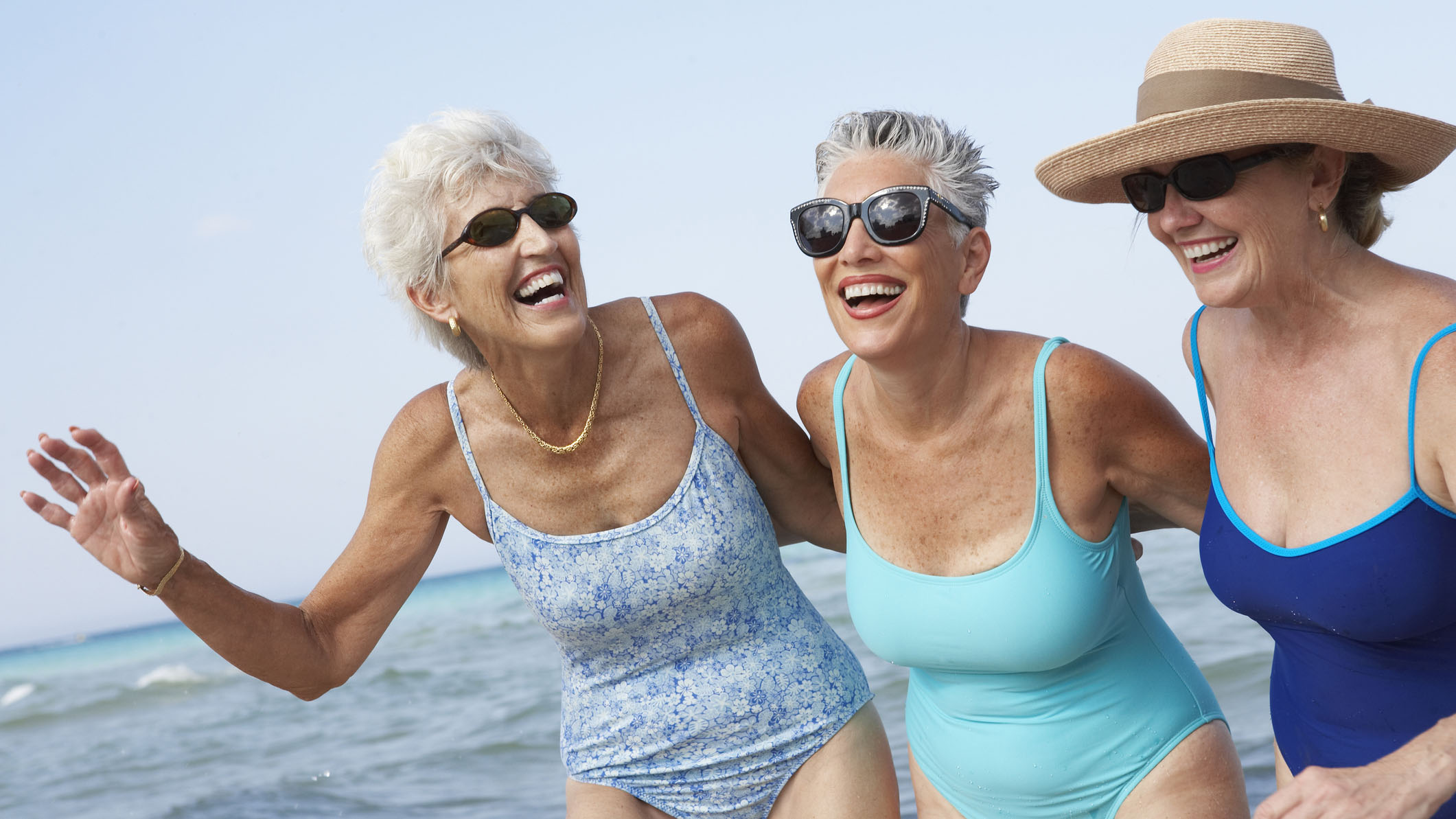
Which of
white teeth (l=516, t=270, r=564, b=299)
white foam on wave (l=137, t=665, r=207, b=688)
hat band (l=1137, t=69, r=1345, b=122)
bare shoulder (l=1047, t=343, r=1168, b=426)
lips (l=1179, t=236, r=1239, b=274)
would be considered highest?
hat band (l=1137, t=69, r=1345, b=122)

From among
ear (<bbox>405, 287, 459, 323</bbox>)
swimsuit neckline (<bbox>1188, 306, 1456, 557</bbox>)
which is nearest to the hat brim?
swimsuit neckline (<bbox>1188, 306, 1456, 557</bbox>)

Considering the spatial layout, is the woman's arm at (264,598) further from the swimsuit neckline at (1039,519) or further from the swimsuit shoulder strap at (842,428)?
the swimsuit neckline at (1039,519)

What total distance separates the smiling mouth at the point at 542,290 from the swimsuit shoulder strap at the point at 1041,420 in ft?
3.73

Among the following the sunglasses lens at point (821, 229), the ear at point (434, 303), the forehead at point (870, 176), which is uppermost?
the forehead at point (870, 176)

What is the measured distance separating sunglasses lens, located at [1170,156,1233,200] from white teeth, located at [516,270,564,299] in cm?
143

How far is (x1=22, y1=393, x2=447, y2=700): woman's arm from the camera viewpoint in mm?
2896

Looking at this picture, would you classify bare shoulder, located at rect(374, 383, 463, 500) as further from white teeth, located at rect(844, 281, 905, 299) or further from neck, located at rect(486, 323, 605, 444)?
white teeth, located at rect(844, 281, 905, 299)

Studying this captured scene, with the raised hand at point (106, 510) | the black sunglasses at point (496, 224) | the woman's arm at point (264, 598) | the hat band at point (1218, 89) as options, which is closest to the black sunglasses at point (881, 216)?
the hat band at point (1218, 89)

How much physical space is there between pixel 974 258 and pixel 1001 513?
0.59m

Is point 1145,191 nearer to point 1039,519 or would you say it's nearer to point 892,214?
point 892,214

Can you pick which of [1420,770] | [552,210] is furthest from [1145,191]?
[552,210]

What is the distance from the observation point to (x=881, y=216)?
2689 mm

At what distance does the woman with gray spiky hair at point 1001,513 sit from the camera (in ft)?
8.83

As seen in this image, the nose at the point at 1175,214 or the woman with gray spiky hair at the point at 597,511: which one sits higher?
the nose at the point at 1175,214
